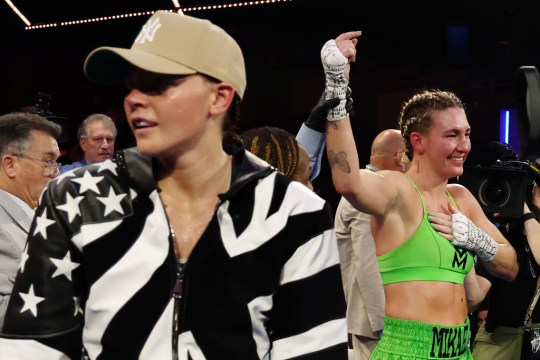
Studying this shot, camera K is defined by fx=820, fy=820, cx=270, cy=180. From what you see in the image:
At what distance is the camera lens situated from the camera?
365 cm

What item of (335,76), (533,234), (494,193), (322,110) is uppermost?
(335,76)

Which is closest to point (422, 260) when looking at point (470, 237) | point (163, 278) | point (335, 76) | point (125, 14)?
point (470, 237)

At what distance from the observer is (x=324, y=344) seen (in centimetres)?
158

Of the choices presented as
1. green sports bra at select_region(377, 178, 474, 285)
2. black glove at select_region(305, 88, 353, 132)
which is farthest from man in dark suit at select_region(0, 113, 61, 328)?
green sports bra at select_region(377, 178, 474, 285)

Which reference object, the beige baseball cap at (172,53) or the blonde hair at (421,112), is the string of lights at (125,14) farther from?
the beige baseball cap at (172,53)

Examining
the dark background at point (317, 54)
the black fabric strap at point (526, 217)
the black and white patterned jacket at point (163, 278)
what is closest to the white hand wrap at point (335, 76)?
the black and white patterned jacket at point (163, 278)

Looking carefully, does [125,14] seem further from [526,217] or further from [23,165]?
[526,217]

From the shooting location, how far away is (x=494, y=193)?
367 centimetres

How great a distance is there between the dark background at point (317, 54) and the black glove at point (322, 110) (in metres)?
3.35

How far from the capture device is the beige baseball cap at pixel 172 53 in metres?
1.52

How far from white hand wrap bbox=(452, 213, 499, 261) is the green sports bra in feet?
0.15

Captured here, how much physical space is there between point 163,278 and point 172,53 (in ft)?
1.37

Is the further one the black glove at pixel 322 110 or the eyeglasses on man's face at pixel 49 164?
the eyeglasses on man's face at pixel 49 164

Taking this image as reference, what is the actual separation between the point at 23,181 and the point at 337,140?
1.26 meters
